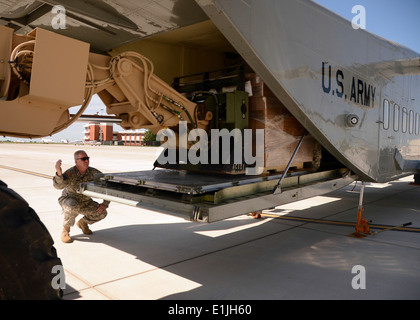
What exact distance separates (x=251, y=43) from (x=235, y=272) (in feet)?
8.08

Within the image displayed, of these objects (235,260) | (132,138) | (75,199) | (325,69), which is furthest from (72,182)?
(132,138)

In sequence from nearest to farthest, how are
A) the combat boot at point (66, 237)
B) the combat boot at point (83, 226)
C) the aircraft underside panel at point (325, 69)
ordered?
1. the aircraft underside panel at point (325, 69)
2. the combat boot at point (66, 237)
3. the combat boot at point (83, 226)

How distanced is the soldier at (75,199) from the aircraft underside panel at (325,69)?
2967mm

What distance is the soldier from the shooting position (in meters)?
4.73

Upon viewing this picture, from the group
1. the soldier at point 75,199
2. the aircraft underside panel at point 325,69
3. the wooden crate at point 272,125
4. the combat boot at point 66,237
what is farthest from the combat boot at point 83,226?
the aircraft underside panel at point 325,69

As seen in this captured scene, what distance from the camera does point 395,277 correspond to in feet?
11.9

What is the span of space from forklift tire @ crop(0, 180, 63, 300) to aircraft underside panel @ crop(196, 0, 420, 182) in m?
2.07

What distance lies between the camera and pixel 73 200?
4.79m

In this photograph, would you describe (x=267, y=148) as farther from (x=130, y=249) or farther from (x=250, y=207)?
(x=130, y=249)

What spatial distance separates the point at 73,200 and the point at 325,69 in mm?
3848

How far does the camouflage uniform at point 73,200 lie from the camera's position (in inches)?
187

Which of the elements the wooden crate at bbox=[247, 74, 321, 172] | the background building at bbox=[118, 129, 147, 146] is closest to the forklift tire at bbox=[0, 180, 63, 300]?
the wooden crate at bbox=[247, 74, 321, 172]

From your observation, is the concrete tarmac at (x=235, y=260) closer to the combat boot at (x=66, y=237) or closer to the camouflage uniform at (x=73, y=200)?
the combat boot at (x=66, y=237)

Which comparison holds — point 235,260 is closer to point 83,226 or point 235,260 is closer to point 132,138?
point 83,226
